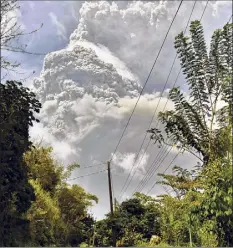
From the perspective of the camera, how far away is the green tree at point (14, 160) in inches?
134

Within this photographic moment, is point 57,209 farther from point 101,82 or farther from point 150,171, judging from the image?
point 101,82

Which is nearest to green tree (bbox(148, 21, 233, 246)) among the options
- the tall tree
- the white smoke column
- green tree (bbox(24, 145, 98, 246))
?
the tall tree

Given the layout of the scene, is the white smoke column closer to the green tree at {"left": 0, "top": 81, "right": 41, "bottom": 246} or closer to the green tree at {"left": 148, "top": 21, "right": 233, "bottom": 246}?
the green tree at {"left": 0, "top": 81, "right": 41, "bottom": 246}

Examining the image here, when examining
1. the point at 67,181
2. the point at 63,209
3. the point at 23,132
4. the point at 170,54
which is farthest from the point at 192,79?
the point at 23,132

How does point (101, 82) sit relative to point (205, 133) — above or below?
above

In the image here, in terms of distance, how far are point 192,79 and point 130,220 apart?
220 centimetres

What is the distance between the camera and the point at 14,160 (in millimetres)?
3762

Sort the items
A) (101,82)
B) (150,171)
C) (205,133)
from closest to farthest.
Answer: (205,133), (150,171), (101,82)

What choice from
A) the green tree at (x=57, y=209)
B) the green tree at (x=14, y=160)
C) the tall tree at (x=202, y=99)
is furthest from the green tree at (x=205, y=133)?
the green tree at (x=14, y=160)

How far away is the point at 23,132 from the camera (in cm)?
411

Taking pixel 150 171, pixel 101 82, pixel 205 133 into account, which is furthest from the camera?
pixel 101 82

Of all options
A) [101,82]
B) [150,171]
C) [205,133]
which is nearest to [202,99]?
[205,133]

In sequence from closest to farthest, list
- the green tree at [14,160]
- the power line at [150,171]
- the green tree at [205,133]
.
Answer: the green tree at [205,133] → the power line at [150,171] → the green tree at [14,160]

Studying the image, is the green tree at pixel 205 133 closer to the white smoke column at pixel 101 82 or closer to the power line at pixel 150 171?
the power line at pixel 150 171
